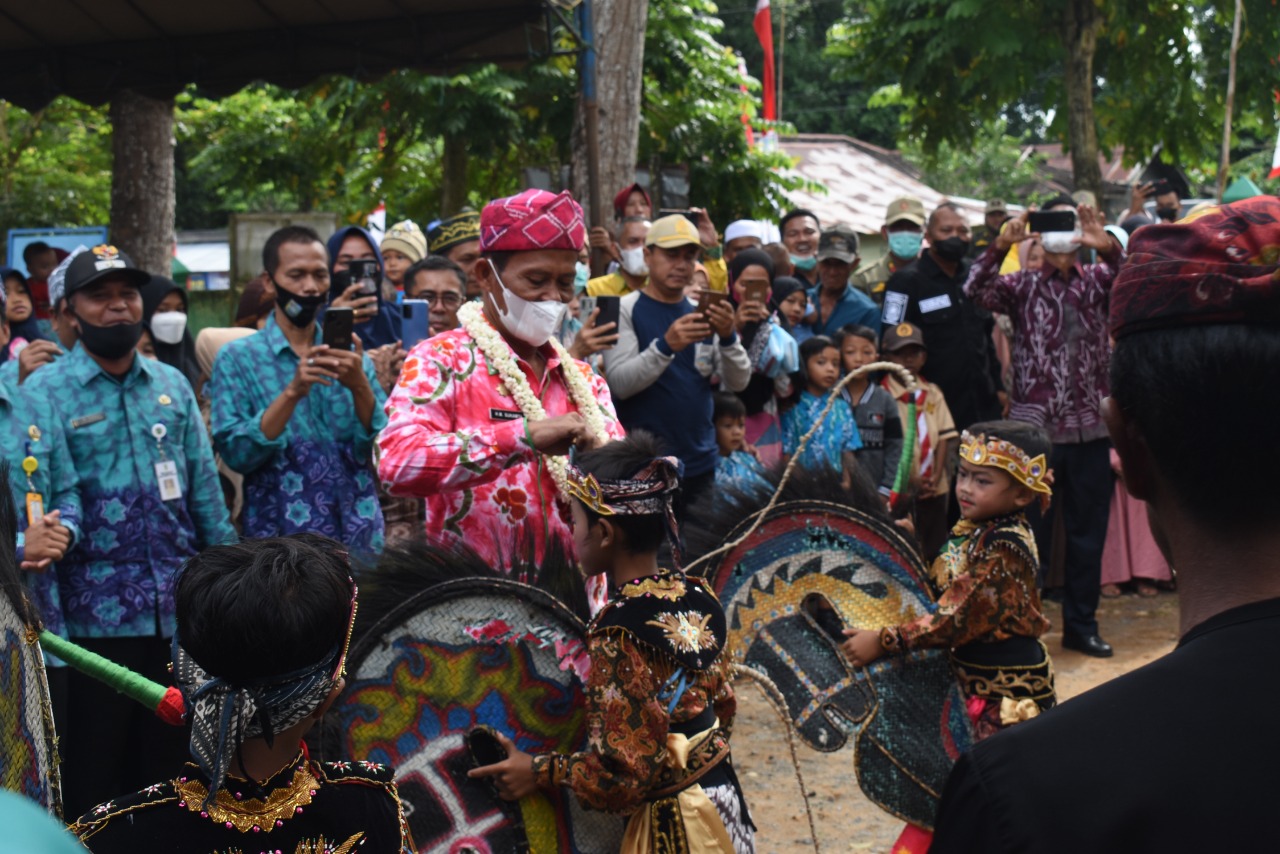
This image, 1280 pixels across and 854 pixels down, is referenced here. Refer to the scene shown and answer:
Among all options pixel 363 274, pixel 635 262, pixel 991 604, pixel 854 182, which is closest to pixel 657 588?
pixel 991 604

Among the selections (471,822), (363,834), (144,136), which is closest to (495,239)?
(471,822)

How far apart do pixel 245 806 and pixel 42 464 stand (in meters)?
2.13

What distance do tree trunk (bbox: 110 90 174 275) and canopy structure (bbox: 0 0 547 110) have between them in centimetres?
42

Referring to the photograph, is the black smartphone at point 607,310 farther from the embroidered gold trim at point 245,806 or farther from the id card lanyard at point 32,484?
the embroidered gold trim at point 245,806

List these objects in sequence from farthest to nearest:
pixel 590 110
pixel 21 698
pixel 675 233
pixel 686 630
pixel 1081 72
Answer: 1. pixel 1081 72
2. pixel 590 110
3. pixel 675 233
4. pixel 686 630
5. pixel 21 698

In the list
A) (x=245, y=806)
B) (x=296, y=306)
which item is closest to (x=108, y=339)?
(x=296, y=306)

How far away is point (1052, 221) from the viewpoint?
23.8ft

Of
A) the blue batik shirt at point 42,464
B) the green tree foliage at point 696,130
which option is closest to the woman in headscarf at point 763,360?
the blue batik shirt at point 42,464

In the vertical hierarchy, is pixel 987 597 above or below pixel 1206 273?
below

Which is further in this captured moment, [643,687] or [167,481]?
[167,481]

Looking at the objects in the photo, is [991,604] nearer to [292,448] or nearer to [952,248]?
[292,448]

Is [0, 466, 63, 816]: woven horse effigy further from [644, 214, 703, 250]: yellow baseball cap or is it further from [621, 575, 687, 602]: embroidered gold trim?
[644, 214, 703, 250]: yellow baseball cap

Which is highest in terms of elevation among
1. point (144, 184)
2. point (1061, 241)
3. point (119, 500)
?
point (144, 184)

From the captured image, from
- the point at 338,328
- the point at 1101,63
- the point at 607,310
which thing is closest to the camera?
the point at 338,328
